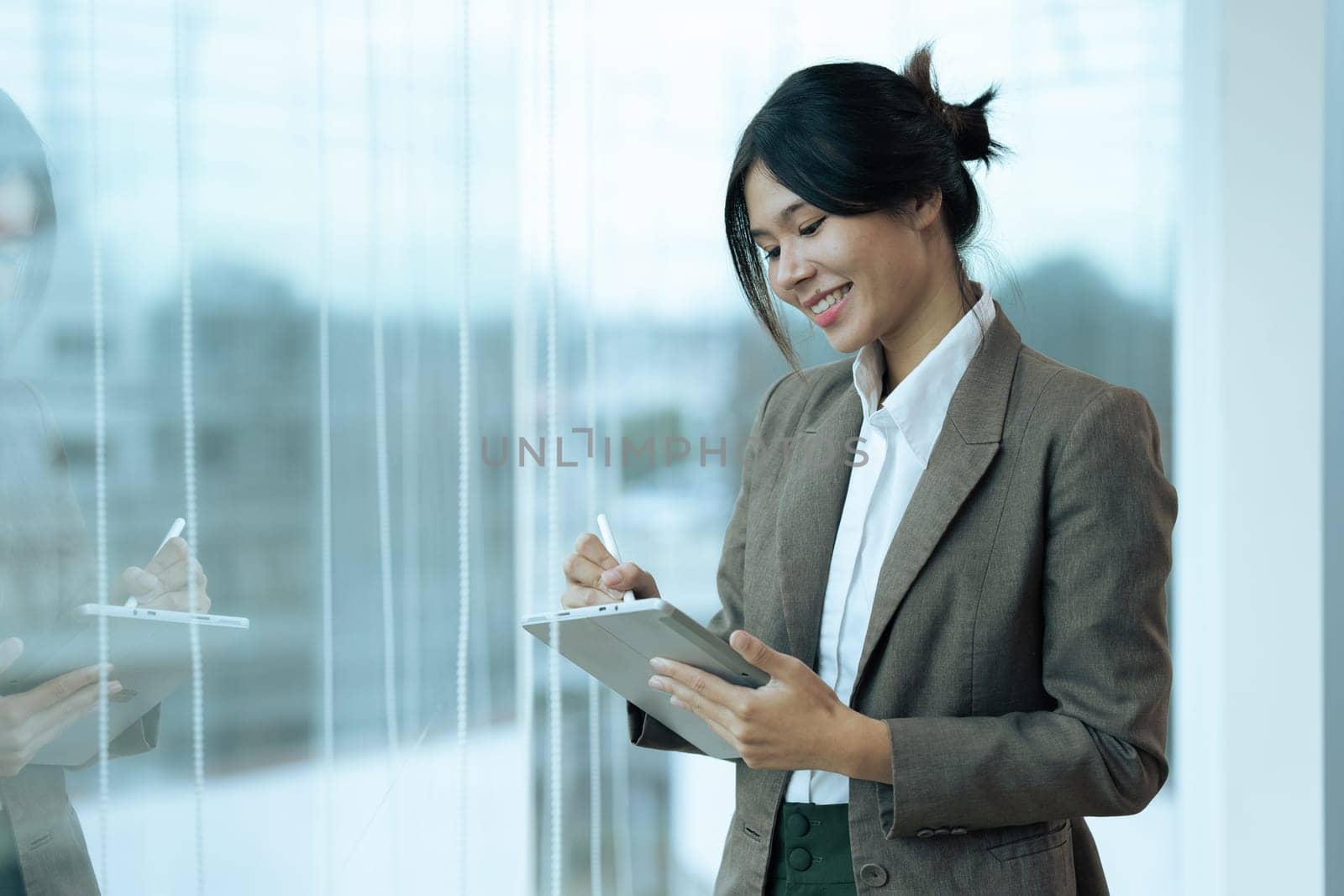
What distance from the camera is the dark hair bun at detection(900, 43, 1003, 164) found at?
1131mm

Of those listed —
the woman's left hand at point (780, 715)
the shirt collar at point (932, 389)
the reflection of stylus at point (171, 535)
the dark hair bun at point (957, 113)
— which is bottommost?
the woman's left hand at point (780, 715)

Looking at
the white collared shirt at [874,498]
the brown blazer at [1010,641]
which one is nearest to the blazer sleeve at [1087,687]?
the brown blazer at [1010,641]

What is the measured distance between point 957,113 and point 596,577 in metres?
0.62

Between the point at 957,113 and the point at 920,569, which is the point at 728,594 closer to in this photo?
the point at 920,569

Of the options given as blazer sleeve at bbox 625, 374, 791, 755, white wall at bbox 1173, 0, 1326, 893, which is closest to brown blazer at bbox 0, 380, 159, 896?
blazer sleeve at bbox 625, 374, 791, 755

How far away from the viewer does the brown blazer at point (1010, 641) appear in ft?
3.19

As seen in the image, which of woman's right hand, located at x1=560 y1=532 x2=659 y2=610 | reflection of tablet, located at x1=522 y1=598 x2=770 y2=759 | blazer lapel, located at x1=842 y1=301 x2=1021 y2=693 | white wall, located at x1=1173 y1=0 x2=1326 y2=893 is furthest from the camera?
white wall, located at x1=1173 y1=0 x2=1326 y2=893

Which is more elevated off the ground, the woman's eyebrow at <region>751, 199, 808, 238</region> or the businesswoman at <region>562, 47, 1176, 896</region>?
the woman's eyebrow at <region>751, 199, 808, 238</region>

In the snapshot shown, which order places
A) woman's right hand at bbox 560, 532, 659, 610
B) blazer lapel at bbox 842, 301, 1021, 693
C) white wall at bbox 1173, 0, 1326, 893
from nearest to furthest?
blazer lapel at bbox 842, 301, 1021, 693
woman's right hand at bbox 560, 532, 659, 610
white wall at bbox 1173, 0, 1326, 893

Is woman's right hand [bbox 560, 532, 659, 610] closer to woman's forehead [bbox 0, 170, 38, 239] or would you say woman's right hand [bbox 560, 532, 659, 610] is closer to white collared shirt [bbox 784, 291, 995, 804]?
white collared shirt [bbox 784, 291, 995, 804]

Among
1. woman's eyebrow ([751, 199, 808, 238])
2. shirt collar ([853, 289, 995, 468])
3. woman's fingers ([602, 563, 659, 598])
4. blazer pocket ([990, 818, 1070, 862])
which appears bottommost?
blazer pocket ([990, 818, 1070, 862])

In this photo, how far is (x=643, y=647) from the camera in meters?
1.00

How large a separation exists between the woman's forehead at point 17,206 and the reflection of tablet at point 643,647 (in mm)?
584

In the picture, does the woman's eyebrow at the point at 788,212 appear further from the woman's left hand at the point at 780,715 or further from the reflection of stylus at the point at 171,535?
the reflection of stylus at the point at 171,535
